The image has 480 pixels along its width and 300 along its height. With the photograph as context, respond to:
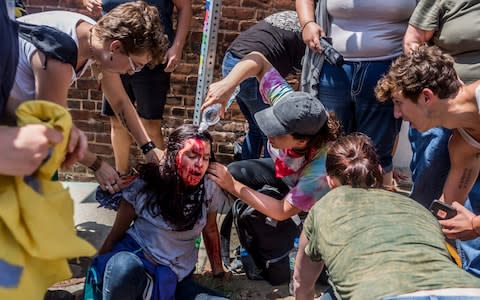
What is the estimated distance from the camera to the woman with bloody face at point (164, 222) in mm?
2529

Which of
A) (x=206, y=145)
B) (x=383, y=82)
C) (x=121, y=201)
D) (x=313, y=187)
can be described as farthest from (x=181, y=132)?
(x=383, y=82)

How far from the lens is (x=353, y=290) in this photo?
1881 millimetres

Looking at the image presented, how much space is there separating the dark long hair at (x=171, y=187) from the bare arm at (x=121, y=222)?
0.09m

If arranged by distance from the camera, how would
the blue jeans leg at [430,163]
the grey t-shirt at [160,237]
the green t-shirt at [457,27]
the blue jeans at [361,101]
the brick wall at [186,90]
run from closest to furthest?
the green t-shirt at [457,27] → the grey t-shirt at [160,237] → the blue jeans leg at [430,163] → the blue jeans at [361,101] → the brick wall at [186,90]

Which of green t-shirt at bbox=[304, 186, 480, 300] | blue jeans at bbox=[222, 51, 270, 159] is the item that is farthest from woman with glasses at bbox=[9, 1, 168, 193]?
green t-shirt at bbox=[304, 186, 480, 300]

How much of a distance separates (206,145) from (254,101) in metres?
0.74

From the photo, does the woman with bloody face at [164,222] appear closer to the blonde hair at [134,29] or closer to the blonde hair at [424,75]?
the blonde hair at [134,29]

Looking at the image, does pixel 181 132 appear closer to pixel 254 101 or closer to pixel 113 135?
pixel 254 101

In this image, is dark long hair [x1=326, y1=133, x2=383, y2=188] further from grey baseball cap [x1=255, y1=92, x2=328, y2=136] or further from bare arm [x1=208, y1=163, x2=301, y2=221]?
bare arm [x1=208, y1=163, x2=301, y2=221]

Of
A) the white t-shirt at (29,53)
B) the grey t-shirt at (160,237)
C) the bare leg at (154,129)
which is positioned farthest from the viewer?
the bare leg at (154,129)

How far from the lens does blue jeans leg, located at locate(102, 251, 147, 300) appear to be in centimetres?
243

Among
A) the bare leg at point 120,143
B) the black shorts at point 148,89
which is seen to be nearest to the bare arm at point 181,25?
the black shorts at point 148,89

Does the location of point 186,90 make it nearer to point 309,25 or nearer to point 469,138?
point 309,25

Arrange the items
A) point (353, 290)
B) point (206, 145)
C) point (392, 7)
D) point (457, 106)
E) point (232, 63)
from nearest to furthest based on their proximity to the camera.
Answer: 1. point (353, 290)
2. point (457, 106)
3. point (206, 145)
4. point (392, 7)
5. point (232, 63)
